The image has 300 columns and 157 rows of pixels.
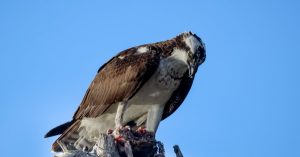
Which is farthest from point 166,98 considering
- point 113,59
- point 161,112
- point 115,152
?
point 115,152

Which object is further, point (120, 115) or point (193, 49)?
point (193, 49)

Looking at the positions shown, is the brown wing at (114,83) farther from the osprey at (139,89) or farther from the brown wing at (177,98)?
the brown wing at (177,98)

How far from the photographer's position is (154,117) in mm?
14156

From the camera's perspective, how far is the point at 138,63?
542 inches

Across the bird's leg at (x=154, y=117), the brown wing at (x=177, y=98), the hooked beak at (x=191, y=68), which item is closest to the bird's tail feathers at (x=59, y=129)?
the bird's leg at (x=154, y=117)

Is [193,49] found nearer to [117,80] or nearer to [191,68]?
[191,68]

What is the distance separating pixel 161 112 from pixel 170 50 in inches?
42.9

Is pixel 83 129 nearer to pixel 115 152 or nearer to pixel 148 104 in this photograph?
pixel 148 104

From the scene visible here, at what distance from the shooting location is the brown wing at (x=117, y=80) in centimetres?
1365

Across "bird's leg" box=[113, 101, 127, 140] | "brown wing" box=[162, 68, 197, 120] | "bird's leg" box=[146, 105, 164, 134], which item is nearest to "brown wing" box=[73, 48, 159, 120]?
"bird's leg" box=[113, 101, 127, 140]

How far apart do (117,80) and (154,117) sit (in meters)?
0.91

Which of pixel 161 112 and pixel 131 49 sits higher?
pixel 131 49

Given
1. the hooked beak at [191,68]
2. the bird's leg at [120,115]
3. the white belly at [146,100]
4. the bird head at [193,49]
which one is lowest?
the bird's leg at [120,115]

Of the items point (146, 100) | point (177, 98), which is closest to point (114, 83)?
point (146, 100)
